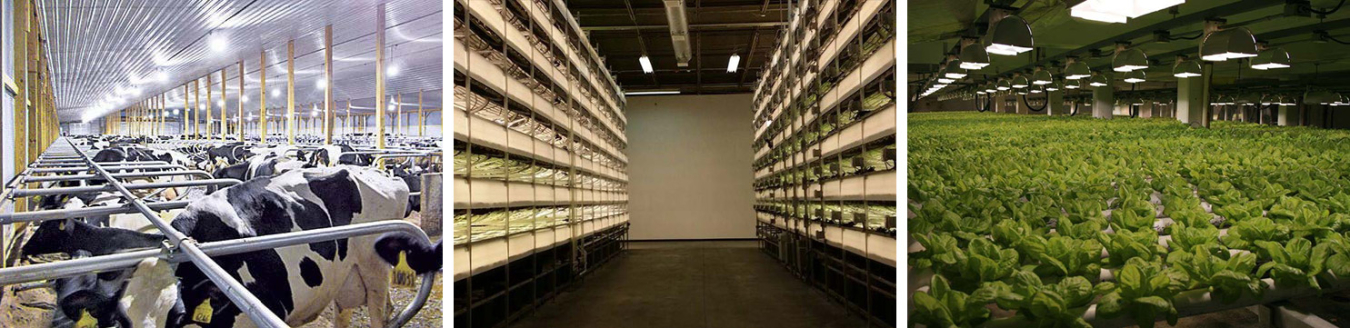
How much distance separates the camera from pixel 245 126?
2.30 meters

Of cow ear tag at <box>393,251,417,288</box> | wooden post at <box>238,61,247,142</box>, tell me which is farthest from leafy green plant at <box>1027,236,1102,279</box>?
wooden post at <box>238,61,247,142</box>

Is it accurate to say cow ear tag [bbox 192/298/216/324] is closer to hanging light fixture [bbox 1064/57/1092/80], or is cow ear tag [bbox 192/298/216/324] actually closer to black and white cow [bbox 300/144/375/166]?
black and white cow [bbox 300/144/375/166]

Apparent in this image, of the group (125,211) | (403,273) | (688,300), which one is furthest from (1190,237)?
(125,211)

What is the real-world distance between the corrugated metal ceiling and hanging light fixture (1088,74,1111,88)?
1935 mm

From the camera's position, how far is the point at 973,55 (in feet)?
6.64

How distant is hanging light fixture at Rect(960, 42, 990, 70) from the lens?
2018 millimetres

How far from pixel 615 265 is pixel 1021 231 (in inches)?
49.9

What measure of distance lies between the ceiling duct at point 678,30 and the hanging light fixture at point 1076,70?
1.14 m

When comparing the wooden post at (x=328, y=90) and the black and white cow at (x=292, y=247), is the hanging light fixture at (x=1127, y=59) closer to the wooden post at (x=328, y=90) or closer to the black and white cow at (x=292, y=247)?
the black and white cow at (x=292, y=247)

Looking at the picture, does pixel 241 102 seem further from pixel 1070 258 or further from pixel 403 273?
pixel 1070 258

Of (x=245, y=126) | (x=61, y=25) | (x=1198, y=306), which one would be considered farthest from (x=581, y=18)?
(x=1198, y=306)

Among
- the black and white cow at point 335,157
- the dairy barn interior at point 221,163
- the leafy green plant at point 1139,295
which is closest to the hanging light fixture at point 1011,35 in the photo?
the leafy green plant at point 1139,295

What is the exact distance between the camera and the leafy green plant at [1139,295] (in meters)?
1.61

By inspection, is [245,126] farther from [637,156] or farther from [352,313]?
[637,156]
